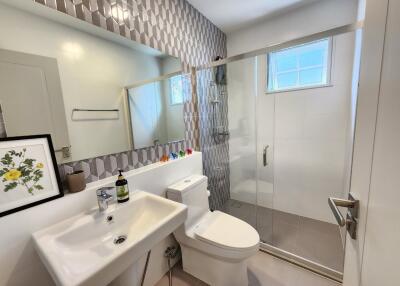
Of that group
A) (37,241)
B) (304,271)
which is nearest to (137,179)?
(37,241)

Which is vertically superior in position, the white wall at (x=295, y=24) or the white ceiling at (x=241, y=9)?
the white ceiling at (x=241, y=9)

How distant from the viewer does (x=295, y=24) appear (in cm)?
207

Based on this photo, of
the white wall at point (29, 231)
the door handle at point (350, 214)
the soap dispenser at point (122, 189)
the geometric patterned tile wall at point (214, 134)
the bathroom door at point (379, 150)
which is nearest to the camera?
the bathroom door at point (379, 150)

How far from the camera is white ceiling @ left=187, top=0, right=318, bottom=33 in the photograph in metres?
1.88

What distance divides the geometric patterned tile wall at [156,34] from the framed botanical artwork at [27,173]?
0.10 m

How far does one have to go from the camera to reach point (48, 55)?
3.27 ft

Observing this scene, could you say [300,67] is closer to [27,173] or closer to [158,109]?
[158,109]

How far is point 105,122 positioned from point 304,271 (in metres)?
2.02

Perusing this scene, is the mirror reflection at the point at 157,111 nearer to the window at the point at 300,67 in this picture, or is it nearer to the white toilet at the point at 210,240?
the white toilet at the point at 210,240

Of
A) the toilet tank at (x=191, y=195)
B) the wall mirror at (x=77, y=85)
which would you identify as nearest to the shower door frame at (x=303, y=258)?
the toilet tank at (x=191, y=195)

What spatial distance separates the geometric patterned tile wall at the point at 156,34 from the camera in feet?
3.84

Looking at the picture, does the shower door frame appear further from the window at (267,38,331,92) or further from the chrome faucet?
the chrome faucet

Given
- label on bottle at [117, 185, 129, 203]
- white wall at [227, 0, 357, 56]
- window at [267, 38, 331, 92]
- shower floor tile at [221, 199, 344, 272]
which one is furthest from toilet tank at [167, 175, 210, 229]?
white wall at [227, 0, 357, 56]

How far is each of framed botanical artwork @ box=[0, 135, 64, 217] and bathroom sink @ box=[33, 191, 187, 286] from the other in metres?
0.16
